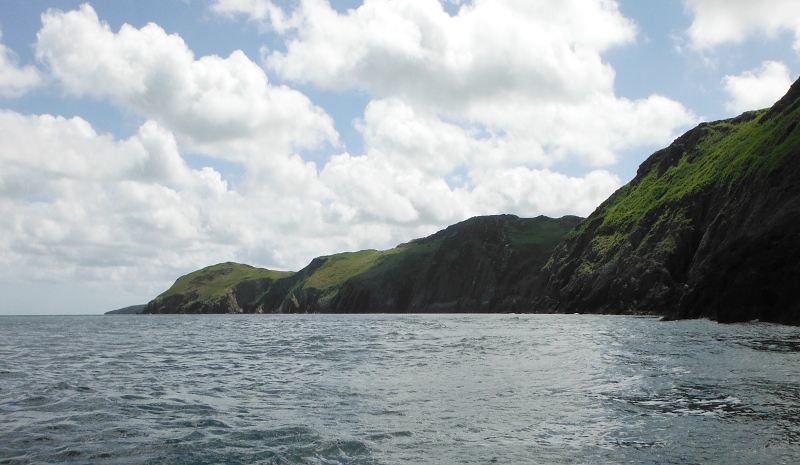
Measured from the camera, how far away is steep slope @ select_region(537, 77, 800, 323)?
68.5 m

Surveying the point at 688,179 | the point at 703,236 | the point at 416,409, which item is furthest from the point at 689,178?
the point at 416,409

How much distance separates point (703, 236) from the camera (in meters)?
110

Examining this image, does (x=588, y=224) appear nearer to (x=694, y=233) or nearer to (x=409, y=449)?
(x=694, y=233)

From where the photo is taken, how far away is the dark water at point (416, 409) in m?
14.3

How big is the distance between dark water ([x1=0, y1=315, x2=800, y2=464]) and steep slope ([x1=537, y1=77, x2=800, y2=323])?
37.5 m

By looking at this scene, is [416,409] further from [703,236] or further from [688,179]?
[688,179]

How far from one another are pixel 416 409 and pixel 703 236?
106525mm

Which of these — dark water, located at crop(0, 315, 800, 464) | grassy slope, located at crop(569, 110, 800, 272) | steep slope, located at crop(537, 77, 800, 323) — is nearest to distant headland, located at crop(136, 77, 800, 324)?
steep slope, located at crop(537, 77, 800, 323)

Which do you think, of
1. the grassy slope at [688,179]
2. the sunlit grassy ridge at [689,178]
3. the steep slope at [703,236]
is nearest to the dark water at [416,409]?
the steep slope at [703,236]

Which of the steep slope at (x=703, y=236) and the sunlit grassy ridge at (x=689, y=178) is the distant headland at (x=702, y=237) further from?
the sunlit grassy ridge at (x=689, y=178)

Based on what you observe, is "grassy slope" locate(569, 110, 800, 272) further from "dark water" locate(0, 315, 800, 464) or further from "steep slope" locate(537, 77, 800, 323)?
"dark water" locate(0, 315, 800, 464)

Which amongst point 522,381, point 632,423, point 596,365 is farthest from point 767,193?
point 632,423

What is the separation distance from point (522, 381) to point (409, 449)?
1271 centimetres

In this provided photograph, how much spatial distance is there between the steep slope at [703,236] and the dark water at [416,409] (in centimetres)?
3748
